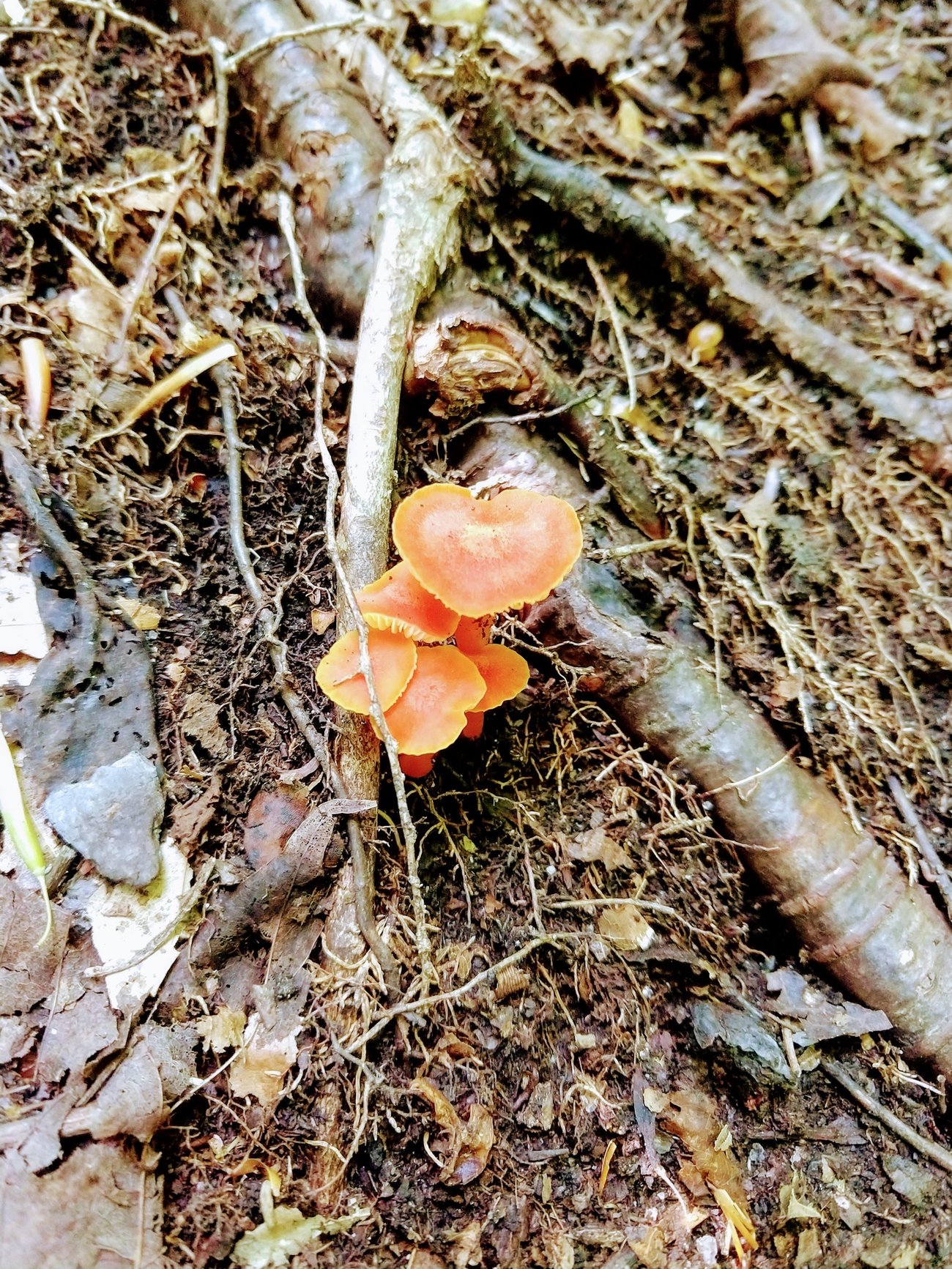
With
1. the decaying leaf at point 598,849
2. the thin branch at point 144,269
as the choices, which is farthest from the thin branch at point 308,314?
the decaying leaf at point 598,849

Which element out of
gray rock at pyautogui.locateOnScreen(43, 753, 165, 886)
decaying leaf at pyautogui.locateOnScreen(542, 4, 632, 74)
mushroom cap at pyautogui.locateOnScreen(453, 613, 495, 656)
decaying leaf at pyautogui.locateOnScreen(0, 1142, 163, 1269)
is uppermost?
decaying leaf at pyautogui.locateOnScreen(542, 4, 632, 74)

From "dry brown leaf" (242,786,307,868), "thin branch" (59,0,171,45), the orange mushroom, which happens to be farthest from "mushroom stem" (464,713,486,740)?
"thin branch" (59,0,171,45)

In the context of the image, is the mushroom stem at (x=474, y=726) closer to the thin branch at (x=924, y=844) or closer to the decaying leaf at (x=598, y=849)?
the decaying leaf at (x=598, y=849)

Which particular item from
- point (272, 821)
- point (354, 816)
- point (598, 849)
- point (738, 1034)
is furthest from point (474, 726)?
point (738, 1034)

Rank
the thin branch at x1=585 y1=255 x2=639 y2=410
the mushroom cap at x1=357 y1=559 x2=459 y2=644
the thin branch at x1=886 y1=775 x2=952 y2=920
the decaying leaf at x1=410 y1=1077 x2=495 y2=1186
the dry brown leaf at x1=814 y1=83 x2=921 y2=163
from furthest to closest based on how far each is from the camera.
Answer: the dry brown leaf at x1=814 y1=83 x2=921 y2=163 < the thin branch at x1=585 y1=255 x2=639 y2=410 < the thin branch at x1=886 y1=775 x2=952 y2=920 < the mushroom cap at x1=357 y1=559 x2=459 y2=644 < the decaying leaf at x1=410 y1=1077 x2=495 y2=1186

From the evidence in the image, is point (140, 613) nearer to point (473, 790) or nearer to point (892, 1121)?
point (473, 790)

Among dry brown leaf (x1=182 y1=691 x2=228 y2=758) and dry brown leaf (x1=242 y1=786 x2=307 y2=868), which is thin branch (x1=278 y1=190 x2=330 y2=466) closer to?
dry brown leaf (x1=182 y1=691 x2=228 y2=758)
